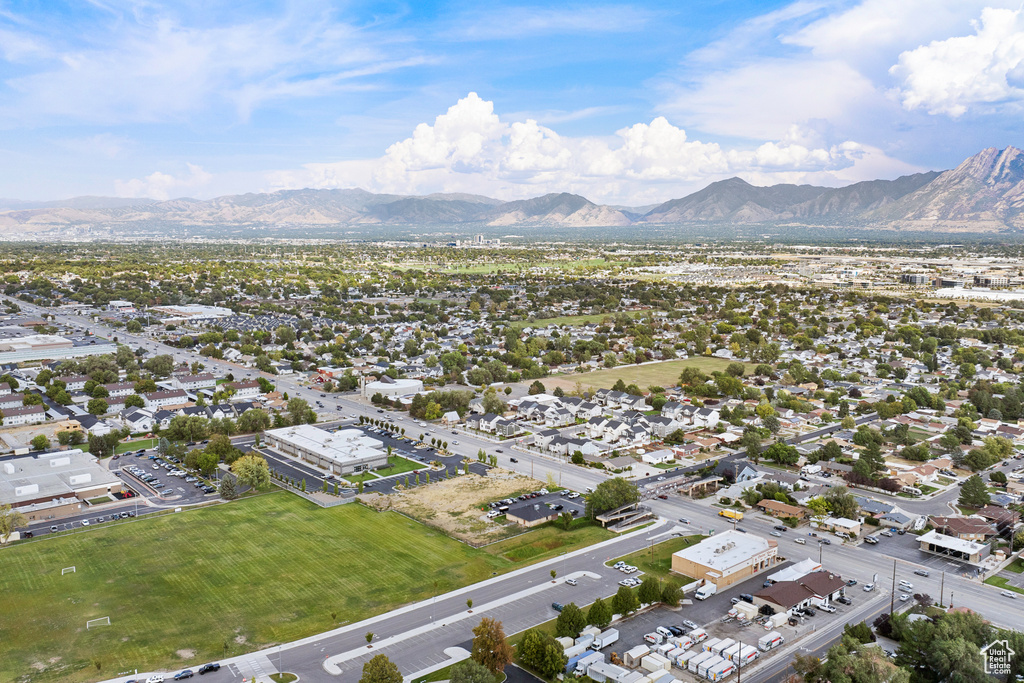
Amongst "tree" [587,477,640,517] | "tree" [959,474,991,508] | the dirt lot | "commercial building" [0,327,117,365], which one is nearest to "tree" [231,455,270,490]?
the dirt lot

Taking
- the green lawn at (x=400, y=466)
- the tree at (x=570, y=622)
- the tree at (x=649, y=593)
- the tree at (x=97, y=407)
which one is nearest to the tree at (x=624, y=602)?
the tree at (x=649, y=593)

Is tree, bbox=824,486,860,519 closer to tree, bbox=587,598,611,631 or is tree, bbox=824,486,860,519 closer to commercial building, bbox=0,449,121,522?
tree, bbox=587,598,611,631

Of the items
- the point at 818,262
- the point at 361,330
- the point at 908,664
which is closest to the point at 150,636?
the point at 908,664

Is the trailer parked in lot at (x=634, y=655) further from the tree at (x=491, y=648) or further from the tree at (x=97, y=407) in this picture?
the tree at (x=97, y=407)

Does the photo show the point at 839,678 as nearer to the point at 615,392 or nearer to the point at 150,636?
the point at 150,636

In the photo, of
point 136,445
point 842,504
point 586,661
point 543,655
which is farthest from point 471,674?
point 136,445

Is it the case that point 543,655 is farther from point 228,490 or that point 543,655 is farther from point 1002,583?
point 228,490
